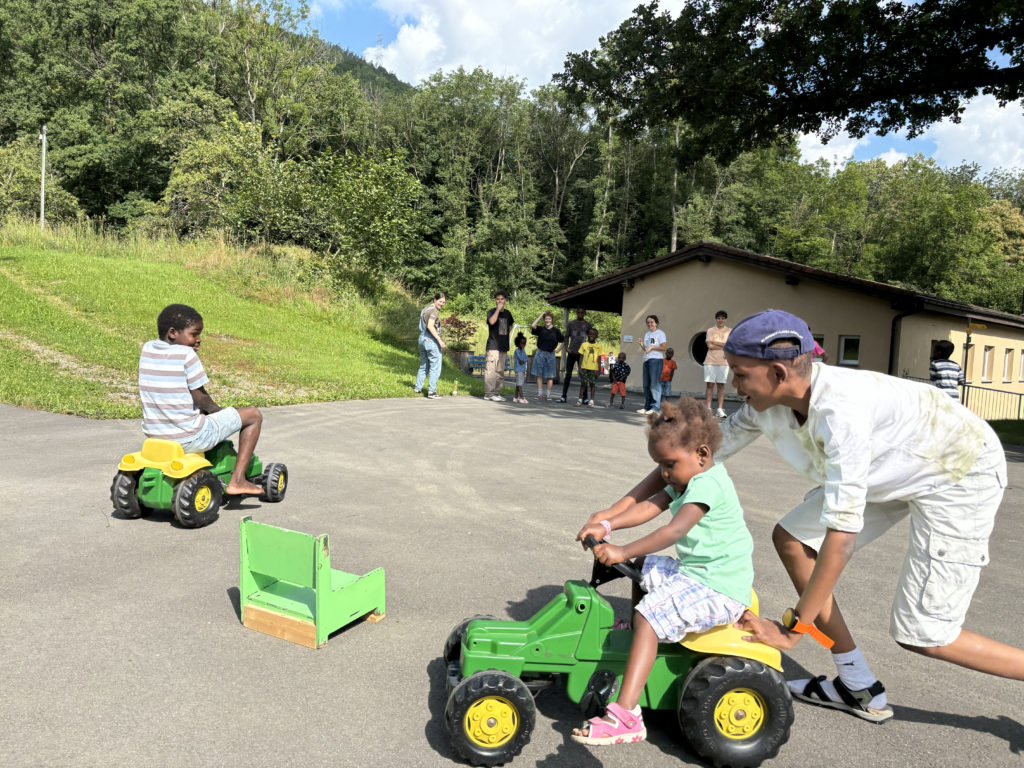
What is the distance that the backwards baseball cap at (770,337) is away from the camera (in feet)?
8.78

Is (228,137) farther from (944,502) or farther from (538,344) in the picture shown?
(944,502)

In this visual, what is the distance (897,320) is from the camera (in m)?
20.6

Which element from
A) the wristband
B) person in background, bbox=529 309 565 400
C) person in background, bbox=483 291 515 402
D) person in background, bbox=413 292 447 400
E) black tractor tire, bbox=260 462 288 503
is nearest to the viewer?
the wristband

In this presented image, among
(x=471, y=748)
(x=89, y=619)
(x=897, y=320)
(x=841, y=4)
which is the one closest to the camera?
(x=471, y=748)

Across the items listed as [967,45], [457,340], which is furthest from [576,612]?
[457,340]

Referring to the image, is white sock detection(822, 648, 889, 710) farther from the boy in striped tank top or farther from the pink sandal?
the boy in striped tank top

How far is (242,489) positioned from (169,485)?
0.64 metres

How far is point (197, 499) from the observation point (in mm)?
5543

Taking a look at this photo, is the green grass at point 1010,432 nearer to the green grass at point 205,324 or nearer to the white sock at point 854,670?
the green grass at point 205,324

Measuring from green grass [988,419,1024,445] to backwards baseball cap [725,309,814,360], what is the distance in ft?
50.1

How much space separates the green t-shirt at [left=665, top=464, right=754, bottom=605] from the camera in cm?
290

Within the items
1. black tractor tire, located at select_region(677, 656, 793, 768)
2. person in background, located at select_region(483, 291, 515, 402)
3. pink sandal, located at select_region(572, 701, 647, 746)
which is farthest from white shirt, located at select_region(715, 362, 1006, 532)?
person in background, located at select_region(483, 291, 515, 402)

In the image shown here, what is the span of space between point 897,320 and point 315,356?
54.9 ft

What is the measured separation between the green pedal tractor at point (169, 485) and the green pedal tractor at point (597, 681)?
11.0 feet
